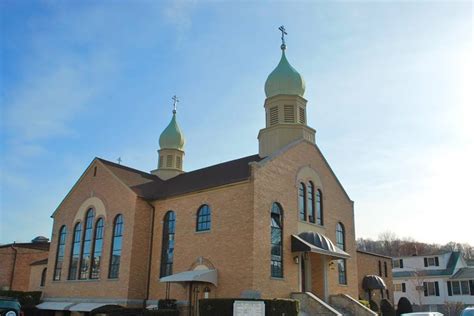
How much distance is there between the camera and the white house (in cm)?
4478

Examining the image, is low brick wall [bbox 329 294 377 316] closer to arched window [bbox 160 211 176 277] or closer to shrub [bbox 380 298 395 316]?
shrub [bbox 380 298 395 316]

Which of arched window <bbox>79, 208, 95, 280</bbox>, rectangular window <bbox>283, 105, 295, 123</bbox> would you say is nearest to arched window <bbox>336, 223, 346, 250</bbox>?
rectangular window <bbox>283, 105, 295, 123</bbox>

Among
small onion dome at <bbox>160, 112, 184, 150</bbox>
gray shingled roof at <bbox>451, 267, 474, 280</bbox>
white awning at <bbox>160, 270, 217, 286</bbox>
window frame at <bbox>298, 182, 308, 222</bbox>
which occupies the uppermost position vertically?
small onion dome at <bbox>160, 112, 184, 150</bbox>

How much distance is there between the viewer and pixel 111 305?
24.5 m

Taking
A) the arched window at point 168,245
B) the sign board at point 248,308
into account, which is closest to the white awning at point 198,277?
the arched window at point 168,245

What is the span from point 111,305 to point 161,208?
6.26 m

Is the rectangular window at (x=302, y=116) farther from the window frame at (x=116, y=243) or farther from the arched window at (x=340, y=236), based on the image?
the window frame at (x=116, y=243)

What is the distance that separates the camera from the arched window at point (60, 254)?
31.6m

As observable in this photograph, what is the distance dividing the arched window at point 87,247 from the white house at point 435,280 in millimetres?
32761

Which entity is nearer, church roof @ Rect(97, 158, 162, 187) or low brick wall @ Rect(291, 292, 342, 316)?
low brick wall @ Rect(291, 292, 342, 316)

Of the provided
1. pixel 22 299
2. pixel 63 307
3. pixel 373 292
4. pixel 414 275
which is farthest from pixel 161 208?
pixel 414 275

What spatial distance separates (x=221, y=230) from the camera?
2316 cm

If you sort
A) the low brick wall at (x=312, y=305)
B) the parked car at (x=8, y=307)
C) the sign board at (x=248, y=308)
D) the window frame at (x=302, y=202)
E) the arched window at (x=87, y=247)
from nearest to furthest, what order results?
the parked car at (x=8, y=307)
the sign board at (x=248, y=308)
the low brick wall at (x=312, y=305)
the window frame at (x=302, y=202)
the arched window at (x=87, y=247)

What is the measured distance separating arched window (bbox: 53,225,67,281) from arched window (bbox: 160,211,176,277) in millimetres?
9658
